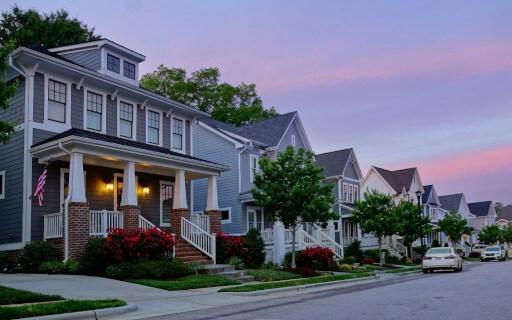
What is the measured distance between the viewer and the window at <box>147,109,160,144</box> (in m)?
25.6

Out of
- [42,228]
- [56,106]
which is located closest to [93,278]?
[42,228]

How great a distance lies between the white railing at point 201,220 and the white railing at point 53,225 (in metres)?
6.48

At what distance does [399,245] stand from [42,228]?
37.1 meters

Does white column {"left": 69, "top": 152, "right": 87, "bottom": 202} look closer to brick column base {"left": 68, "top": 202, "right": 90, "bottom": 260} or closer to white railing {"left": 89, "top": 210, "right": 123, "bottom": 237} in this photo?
brick column base {"left": 68, "top": 202, "right": 90, "bottom": 260}

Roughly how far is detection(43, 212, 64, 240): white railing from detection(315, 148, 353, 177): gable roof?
28.7 meters

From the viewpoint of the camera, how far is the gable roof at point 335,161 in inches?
1810

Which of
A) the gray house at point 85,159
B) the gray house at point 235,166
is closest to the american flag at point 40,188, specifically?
the gray house at point 85,159

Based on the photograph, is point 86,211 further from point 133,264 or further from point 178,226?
point 178,226

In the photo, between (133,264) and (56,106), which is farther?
(56,106)

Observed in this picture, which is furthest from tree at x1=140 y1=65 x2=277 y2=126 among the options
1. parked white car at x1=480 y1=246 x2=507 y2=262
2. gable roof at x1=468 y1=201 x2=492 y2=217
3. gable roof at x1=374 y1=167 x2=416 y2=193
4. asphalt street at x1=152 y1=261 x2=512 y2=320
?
gable roof at x1=468 y1=201 x2=492 y2=217

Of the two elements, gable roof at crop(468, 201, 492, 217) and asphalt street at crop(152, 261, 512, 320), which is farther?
gable roof at crop(468, 201, 492, 217)

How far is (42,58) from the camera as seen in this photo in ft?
64.8

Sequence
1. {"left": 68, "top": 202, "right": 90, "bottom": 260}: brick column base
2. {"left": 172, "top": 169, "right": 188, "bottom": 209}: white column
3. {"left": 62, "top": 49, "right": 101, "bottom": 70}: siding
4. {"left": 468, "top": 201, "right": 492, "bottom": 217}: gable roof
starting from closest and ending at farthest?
{"left": 68, "top": 202, "right": 90, "bottom": 260}: brick column base < {"left": 172, "top": 169, "right": 188, "bottom": 209}: white column < {"left": 62, "top": 49, "right": 101, "bottom": 70}: siding < {"left": 468, "top": 201, "right": 492, "bottom": 217}: gable roof

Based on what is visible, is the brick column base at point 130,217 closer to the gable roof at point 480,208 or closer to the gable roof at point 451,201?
the gable roof at point 451,201
